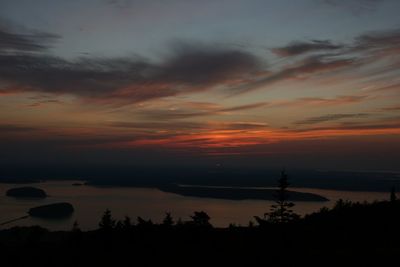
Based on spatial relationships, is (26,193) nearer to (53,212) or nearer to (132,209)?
(53,212)

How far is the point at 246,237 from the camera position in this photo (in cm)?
2867

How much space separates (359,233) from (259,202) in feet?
421

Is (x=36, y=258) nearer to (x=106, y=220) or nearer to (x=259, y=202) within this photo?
(x=106, y=220)

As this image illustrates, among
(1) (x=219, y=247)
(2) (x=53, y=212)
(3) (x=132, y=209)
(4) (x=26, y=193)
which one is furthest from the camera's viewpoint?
(4) (x=26, y=193)

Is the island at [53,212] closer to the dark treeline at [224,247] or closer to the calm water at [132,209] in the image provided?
the calm water at [132,209]

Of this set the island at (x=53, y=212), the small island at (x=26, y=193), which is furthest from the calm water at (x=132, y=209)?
the small island at (x=26, y=193)

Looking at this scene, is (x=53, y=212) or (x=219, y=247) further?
(x=53, y=212)

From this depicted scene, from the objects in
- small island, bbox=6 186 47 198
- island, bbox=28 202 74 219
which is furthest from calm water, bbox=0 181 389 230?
small island, bbox=6 186 47 198

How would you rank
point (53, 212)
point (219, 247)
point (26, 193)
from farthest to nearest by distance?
point (26, 193), point (53, 212), point (219, 247)

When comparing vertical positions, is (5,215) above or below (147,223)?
below

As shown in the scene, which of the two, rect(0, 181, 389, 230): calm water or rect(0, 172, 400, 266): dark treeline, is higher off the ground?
rect(0, 172, 400, 266): dark treeline

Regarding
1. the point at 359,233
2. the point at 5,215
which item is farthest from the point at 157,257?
the point at 5,215

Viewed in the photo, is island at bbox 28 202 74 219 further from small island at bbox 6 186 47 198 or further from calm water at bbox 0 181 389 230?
small island at bbox 6 186 47 198

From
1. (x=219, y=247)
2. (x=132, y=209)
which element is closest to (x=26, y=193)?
(x=132, y=209)
